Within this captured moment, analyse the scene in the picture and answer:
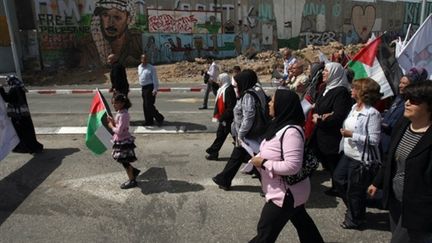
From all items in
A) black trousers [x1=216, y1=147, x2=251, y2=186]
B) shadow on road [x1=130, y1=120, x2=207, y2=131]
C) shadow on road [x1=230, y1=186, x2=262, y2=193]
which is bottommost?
shadow on road [x1=130, y1=120, x2=207, y2=131]

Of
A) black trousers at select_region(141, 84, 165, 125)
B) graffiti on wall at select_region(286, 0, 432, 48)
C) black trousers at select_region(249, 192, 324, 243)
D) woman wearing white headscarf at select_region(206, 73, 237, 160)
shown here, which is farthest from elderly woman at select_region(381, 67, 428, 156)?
graffiti on wall at select_region(286, 0, 432, 48)

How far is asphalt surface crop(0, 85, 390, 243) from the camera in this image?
181 inches

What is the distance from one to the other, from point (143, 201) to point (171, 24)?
22035 mm

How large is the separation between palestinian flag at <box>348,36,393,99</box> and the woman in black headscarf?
5.44 m

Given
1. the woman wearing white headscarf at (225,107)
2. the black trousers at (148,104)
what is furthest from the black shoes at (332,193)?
the black trousers at (148,104)

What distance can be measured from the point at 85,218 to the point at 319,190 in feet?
10.4

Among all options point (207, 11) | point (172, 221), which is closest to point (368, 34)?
point (207, 11)

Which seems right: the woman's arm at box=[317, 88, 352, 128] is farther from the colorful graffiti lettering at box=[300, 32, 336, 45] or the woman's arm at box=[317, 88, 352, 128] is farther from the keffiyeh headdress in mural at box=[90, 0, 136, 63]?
the colorful graffiti lettering at box=[300, 32, 336, 45]

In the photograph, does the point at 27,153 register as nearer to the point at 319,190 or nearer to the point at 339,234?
the point at 319,190

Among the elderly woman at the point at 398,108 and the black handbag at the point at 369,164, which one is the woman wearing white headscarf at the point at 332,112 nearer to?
the elderly woman at the point at 398,108

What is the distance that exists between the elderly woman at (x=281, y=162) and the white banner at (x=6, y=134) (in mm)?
4548

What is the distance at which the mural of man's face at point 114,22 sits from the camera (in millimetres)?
24578

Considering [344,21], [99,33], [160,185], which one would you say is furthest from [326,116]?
[344,21]

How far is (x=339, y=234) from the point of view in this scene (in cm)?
452
